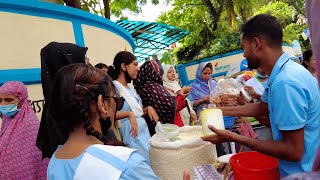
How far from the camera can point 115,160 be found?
118 cm

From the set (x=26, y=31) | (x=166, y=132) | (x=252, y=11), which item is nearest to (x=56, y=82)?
(x=166, y=132)

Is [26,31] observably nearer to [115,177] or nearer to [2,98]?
[2,98]

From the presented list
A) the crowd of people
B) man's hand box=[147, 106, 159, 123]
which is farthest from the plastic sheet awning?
the crowd of people

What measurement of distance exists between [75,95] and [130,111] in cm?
169

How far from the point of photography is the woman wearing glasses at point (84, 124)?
1.20m

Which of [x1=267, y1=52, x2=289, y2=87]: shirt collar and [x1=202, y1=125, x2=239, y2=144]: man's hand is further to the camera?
[x1=202, y1=125, x2=239, y2=144]: man's hand

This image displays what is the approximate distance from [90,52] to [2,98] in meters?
2.54

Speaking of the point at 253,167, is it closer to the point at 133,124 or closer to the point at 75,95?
the point at 75,95

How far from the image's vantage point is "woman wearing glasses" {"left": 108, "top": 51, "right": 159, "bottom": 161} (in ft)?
9.64

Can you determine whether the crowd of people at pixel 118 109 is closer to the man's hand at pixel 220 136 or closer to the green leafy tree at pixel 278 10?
the man's hand at pixel 220 136

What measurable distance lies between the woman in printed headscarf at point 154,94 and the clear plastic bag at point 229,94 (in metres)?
0.50

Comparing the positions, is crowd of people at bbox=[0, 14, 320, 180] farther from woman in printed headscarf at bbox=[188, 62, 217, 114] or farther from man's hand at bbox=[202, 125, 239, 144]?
woman in printed headscarf at bbox=[188, 62, 217, 114]

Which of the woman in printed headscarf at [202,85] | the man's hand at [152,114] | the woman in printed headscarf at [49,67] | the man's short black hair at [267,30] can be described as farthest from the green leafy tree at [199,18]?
the man's short black hair at [267,30]

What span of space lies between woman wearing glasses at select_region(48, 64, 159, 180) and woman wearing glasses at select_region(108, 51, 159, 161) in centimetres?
143
